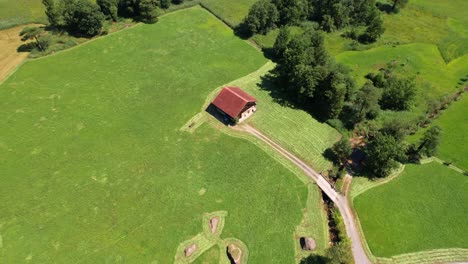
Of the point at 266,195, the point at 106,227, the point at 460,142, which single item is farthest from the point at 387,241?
the point at 106,227

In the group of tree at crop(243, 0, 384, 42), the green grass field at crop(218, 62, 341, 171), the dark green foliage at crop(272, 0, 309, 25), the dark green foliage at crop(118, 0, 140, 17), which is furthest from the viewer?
the dark green foliage at crop(118, 0, 140, 17)

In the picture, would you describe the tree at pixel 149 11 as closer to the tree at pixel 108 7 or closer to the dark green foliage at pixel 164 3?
the dark green foliage at pixel 164 3

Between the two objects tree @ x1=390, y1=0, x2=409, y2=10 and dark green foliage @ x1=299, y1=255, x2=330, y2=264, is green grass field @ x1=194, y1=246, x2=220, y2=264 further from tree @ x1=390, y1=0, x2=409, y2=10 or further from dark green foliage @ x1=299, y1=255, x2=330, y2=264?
tree @ x1=390, y1=0, x2=409, y2=10

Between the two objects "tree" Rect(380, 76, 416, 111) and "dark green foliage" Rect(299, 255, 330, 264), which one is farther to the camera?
"tree" Rect(380, 76, 416, 111)

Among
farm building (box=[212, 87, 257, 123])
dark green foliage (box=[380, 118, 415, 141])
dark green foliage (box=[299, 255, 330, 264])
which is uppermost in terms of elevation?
dark green foliage (box=[380, 118, 415, 141])

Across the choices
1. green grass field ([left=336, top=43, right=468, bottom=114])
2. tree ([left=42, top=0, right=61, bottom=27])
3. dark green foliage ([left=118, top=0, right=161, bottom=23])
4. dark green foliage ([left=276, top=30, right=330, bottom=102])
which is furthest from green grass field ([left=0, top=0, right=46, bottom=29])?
green grass field ([left=336, top=43, right=468, bottom=114])

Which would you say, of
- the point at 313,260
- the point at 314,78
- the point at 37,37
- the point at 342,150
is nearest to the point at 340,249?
the point at 313,260

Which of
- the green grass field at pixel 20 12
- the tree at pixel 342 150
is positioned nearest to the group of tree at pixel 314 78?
the tree at pixel 342 150

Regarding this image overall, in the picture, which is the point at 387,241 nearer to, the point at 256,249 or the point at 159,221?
the point at 256,249

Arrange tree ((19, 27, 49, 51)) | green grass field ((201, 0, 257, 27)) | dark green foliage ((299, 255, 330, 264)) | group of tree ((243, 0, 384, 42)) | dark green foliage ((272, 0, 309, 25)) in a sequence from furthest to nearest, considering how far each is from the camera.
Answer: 1. green grass field ((201, 0, 257, 27))
2. dark green foliage ((272, 0, 309, 25))
3. group of tree ((243, 0, 384, 42))
4. tree ((19, 27, 49, 51))
5. dark green foliage ((299, 255, 330, 264))
